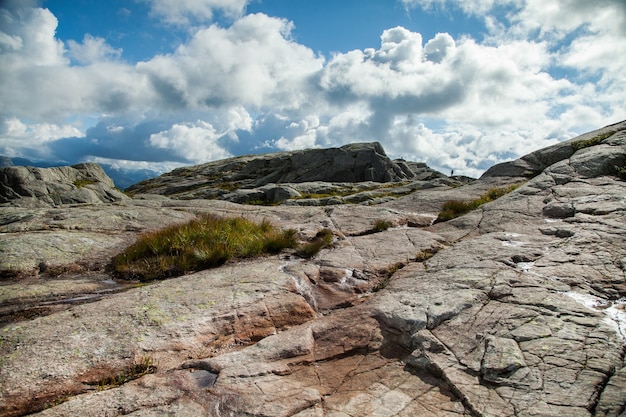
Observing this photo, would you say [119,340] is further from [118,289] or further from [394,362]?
[394,362]

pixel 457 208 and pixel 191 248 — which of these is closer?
pixel 191 248

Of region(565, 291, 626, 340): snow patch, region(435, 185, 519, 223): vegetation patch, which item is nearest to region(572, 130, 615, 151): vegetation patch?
region(435, 185, 519, 223): vegetation patch

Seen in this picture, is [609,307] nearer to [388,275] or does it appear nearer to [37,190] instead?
[388,275]

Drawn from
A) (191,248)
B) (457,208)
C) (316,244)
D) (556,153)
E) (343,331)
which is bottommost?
(343,331)

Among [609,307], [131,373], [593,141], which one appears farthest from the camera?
[593,141]

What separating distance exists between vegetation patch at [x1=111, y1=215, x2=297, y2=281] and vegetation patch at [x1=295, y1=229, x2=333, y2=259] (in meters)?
0.72

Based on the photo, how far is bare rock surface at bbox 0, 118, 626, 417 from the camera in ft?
18.6

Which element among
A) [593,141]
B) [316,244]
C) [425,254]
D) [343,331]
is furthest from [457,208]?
[343,331]

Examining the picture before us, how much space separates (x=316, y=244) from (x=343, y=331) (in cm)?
589

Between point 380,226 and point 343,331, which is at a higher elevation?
point 380,226

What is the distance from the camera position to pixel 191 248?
12.4m

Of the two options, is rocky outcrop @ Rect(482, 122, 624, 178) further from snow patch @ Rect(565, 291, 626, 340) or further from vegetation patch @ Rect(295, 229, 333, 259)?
vegetation patch @ Rect(295, 229, 333, 259)

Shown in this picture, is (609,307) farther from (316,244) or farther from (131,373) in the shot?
(131,373)

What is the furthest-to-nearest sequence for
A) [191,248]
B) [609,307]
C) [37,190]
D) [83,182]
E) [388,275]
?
[83,182], [37,190], [191,248], [388,275], [609,307]
